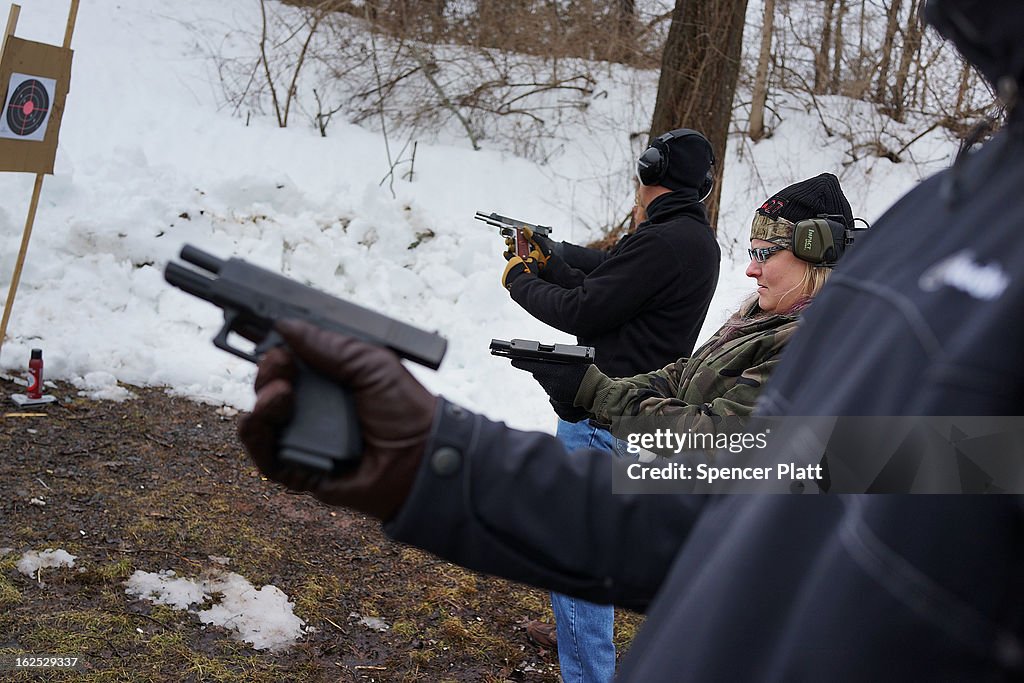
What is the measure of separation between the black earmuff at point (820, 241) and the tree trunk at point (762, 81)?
926 cm

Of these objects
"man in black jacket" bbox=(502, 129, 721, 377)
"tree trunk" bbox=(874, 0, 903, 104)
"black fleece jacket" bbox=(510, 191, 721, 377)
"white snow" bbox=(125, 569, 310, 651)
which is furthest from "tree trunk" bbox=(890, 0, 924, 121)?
"white snow" bbox=(125, 569, 310, 651)

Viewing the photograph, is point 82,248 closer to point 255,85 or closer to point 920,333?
point 255,85

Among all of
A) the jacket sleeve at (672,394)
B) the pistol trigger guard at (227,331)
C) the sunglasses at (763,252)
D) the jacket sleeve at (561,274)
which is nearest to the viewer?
the pistol trigger guard at (227,331)

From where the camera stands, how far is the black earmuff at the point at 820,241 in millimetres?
2531

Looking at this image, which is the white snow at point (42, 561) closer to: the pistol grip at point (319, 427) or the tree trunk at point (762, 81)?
the pistol grip at point (319, 427)

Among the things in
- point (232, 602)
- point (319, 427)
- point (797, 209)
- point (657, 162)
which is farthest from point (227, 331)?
point (232, 602)

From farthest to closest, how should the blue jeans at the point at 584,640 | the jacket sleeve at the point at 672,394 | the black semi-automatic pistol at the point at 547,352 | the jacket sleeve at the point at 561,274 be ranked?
the jacket sleeve at the point at 561,274 → the blue jeans at the point at 584,640 → the black semi-automatic pistol at the point at 547,352 → the jacket sleeve at the point at 672,394

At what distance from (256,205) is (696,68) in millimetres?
3876

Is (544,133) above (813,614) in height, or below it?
above

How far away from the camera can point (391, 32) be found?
10688mm

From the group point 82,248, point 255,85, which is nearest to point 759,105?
point 255,85

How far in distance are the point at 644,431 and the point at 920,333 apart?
5.96 ft

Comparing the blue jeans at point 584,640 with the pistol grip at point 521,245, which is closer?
the blue jeans at point 584,640

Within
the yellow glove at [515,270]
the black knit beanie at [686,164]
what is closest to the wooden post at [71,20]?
the yellow glove at [515,270]
